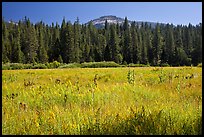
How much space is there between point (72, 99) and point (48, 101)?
648 mm

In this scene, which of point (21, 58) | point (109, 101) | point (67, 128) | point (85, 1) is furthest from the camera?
point (21, 58)

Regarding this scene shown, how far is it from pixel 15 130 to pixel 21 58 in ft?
240

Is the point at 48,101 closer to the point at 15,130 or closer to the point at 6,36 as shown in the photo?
the point at 15,130

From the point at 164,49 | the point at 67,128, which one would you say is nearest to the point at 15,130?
the point at 67,128

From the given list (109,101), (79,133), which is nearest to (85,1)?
(79,133)

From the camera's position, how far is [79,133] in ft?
17.8

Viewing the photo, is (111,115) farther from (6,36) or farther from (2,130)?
(6,36)

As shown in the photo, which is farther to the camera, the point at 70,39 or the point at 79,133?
the point at 70,39

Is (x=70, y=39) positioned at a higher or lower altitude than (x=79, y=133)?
higher

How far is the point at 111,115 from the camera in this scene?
6.40m

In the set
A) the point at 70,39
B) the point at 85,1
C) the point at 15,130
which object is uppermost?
the point at 70,39

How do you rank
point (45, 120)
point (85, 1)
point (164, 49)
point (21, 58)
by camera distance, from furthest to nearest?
point (164, 49) < point (21, 58) < point (45, 120) < point (85, 1)

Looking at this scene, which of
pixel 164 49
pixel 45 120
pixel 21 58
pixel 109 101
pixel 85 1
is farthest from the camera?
pixel 164 49

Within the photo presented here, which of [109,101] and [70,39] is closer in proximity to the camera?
[109,101]
